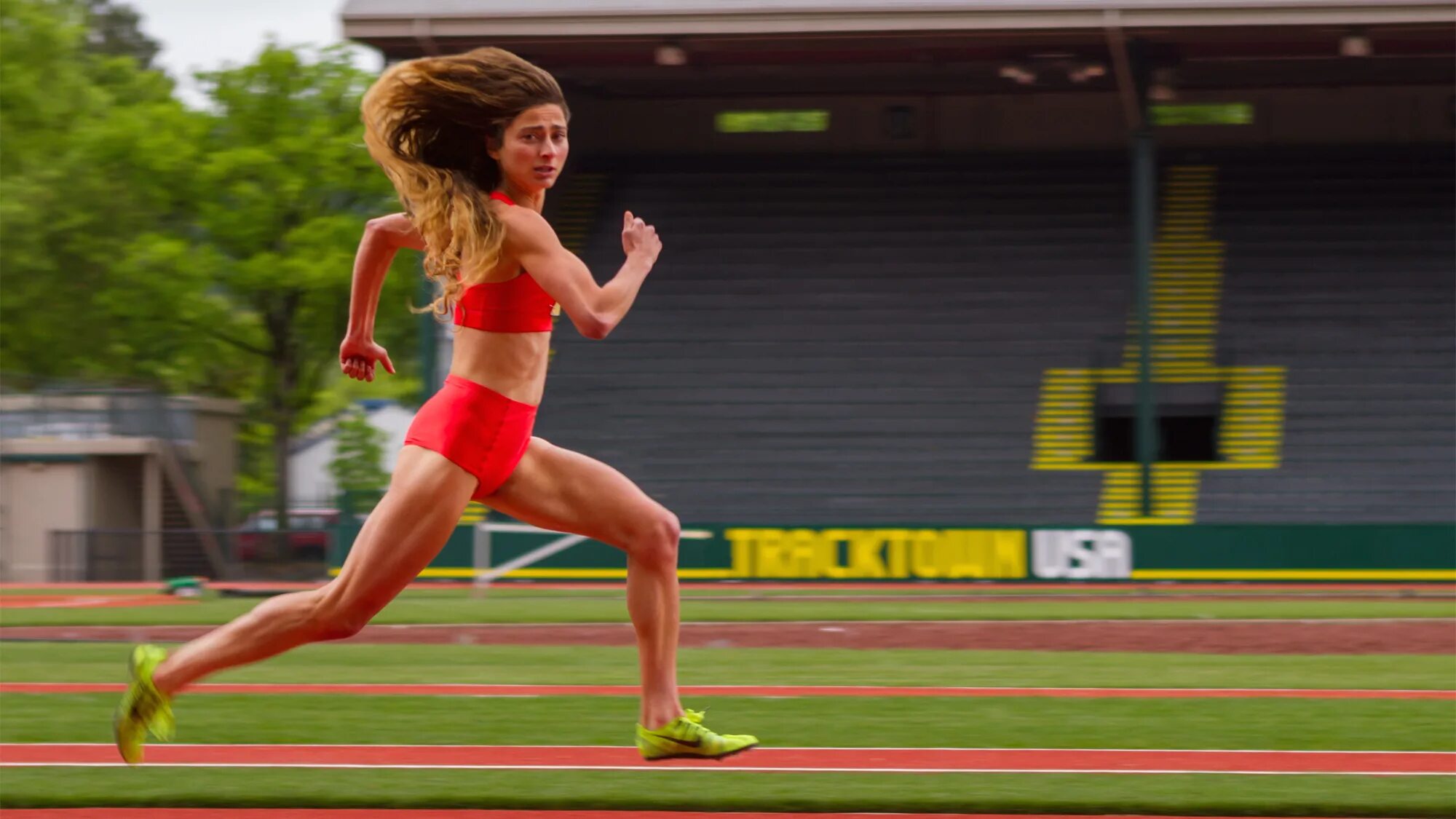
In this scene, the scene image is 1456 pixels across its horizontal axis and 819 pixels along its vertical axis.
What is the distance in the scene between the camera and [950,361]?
29250 mm

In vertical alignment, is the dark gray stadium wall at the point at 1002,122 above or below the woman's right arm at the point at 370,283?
above

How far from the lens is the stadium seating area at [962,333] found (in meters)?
27.3

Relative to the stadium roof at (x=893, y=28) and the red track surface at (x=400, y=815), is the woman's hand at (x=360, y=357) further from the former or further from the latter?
the stadium roof at (x=893, y=28)

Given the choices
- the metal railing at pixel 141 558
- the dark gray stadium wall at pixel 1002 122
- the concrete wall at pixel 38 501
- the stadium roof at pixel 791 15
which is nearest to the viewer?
the stadium roof at pixel 791 15

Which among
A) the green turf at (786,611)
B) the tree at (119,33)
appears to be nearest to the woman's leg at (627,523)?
the green turf at (786,611)

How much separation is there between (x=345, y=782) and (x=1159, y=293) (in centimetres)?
2391

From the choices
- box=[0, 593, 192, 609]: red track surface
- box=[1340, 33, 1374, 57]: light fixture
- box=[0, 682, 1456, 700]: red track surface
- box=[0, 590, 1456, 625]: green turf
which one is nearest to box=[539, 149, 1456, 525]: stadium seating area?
box=[1340, 33, 1374, 57]: light fixture

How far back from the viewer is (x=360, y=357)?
242 inches

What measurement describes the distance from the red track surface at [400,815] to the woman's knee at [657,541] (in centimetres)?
106

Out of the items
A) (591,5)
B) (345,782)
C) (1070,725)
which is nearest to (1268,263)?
(591,5)

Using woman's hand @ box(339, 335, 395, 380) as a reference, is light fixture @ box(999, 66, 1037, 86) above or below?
above

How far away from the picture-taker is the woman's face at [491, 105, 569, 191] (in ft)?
18.7

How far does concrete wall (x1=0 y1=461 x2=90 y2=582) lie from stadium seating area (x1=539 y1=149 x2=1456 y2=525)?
32.7ft

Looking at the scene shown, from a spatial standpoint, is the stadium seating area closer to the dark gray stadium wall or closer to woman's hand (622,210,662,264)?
the dark gray stadium wall
